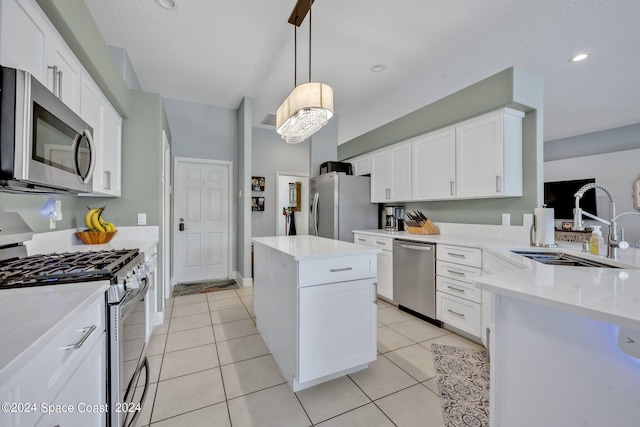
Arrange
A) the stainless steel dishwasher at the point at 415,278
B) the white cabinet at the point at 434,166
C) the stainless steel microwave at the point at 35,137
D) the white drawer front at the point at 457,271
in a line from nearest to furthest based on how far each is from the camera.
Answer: the stainless steel microwave at the point at 35,137 → the white drawer front at the point at 457,271 → the stainless steel dishwasher at the point at 415,278 → the white cabinet at the point at 434,166

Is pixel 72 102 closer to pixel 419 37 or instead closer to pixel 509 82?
pixel 419 37

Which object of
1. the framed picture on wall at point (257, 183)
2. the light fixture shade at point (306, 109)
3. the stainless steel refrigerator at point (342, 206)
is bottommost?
the stainless steel refrigerator at point (342, 206)

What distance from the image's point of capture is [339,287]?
1764mm

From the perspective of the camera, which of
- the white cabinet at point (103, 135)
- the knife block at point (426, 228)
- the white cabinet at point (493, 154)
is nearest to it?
the white cabinet at point (103, 135)

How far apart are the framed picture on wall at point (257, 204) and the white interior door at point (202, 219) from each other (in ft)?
1.80

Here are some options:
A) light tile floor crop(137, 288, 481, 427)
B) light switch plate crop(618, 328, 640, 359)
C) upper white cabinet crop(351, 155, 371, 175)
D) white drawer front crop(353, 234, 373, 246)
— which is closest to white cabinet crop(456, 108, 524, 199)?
white drawer front crop(353, 234, 373, 246)

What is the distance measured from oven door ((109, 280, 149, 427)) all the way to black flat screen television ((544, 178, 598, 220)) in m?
7.30

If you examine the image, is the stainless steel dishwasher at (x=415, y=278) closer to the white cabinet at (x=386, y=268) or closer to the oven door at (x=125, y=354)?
the white cabinet at (x=386, y=268)

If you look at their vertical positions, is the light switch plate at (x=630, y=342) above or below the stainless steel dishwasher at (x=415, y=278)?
above

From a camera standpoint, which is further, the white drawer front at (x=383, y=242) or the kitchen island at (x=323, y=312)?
the white drawer front at (x=383, y=242)

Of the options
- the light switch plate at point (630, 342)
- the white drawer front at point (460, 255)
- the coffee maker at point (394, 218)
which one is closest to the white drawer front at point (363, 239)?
the coffee maker at point (394, 218)

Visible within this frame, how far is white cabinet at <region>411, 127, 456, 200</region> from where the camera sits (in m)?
3.03

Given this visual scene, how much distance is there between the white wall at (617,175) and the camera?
4965mm

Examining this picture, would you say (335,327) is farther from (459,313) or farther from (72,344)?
(459,313)
